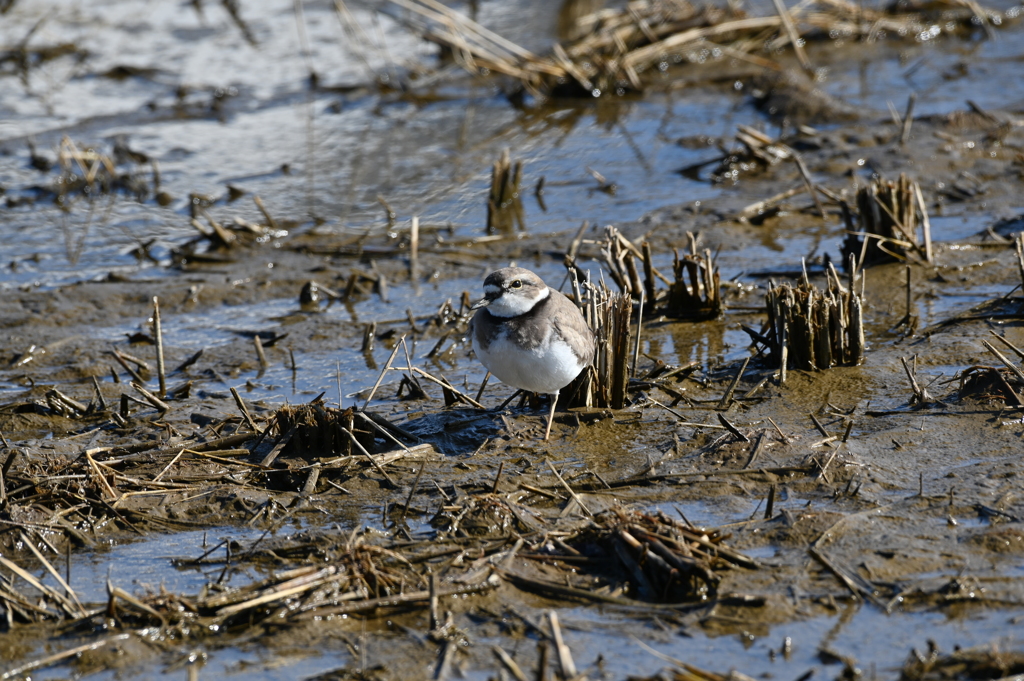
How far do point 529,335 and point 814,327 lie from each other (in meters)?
2.07

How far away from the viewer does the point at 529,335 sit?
223 inches

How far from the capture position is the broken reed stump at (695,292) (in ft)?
24.9

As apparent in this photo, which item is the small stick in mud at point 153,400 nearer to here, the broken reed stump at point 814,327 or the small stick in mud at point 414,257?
the small stick in mud at point 414,257

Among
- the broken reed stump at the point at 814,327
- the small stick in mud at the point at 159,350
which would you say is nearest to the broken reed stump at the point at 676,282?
the broken reed stump at the point at 814,327

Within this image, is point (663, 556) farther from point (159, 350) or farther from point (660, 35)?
point (660, 35)

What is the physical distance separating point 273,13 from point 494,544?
1506cm

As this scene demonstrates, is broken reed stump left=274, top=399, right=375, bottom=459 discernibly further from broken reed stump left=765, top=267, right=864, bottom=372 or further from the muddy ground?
broken reed stump left=765, top=267, right=864, bottom=372

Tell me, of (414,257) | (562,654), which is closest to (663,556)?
(562,654)

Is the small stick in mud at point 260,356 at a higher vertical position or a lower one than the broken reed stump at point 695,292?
lower

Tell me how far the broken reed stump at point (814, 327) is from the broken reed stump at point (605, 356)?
106 cm

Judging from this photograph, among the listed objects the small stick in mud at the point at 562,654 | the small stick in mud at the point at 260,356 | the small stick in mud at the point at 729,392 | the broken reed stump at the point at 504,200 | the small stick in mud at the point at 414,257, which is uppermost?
the broken reed stump at the point at 504,200

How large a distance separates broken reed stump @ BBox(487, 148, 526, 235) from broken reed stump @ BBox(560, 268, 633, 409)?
3.87m

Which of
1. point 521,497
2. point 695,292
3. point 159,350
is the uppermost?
point 695,292

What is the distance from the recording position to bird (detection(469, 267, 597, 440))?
566 centimetres
